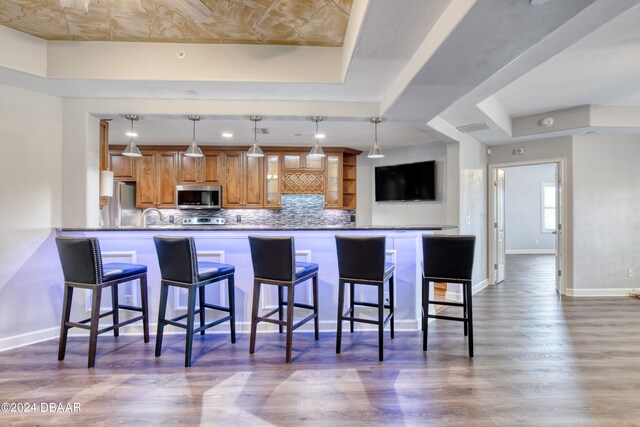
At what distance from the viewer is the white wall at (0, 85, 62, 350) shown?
9.20ft

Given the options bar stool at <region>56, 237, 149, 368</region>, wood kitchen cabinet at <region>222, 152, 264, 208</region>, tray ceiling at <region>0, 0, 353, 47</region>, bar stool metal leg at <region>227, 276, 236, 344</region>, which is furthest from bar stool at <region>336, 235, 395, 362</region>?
wood kitchen cabinet at <region>222, 152, 264, 208</region>

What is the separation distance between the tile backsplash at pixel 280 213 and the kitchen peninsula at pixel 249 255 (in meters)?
→ 2.74

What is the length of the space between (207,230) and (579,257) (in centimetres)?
510

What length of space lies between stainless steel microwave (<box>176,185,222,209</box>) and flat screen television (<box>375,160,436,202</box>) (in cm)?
296

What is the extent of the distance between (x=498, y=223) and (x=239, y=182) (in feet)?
14.8

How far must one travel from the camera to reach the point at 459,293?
461 cm

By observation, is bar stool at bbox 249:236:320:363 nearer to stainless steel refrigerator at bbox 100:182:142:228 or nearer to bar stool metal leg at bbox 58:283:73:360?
bar stool metal leg at bbox 58:283:73:360

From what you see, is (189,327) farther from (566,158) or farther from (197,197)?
(566,158)

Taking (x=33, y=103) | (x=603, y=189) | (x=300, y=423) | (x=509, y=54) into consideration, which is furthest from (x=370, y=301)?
(x=603, y=189)

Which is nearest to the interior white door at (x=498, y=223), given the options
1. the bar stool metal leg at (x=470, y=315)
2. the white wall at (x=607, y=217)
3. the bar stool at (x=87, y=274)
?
the white wall at (x=607, y=217)

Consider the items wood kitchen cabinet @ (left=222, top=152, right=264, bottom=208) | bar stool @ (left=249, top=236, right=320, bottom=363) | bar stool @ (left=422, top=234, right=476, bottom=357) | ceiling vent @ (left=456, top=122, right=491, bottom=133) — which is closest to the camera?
bar stool @ (left=249, top=236, right=320, bottom=363)

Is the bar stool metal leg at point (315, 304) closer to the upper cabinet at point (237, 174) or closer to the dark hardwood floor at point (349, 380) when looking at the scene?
the dark hardwood floor at point (349, 380)

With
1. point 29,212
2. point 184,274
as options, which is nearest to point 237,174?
point 29,212

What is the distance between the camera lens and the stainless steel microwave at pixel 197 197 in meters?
5.65
